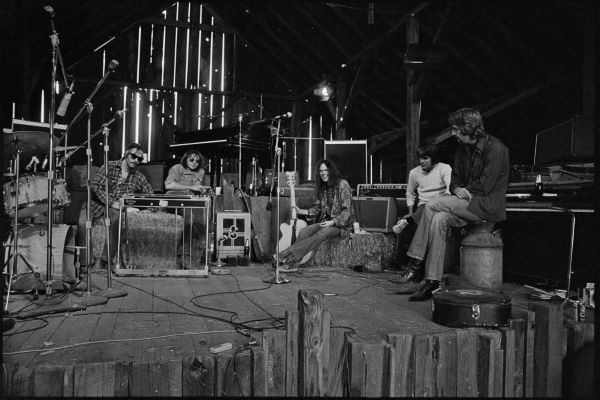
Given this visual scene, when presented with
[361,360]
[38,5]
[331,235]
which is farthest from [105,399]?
[38,5]

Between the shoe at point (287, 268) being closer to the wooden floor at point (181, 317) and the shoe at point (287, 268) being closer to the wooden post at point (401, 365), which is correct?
the wooden floor at point (181, 317)

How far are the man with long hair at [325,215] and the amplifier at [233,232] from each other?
0.76m

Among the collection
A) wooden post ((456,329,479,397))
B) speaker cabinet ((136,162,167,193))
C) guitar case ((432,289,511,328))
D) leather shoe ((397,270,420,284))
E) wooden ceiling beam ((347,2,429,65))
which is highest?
wooden ceiling beam ((347,2,429,65))

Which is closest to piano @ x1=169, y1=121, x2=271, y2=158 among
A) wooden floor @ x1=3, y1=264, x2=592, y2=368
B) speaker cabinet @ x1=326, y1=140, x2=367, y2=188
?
speaker cabinet @ x1=326, y1=140, x2=367, y2=188

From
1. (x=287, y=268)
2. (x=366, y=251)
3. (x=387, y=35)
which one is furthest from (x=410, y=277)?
(x=387, y=35)

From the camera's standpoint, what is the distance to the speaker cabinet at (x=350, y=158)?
842cm

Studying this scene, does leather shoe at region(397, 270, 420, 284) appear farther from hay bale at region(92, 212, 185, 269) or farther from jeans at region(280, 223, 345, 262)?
hay bale at region(92, 212, 185, 269)

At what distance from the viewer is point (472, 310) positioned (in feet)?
8.83

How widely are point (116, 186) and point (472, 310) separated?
4.47 meters

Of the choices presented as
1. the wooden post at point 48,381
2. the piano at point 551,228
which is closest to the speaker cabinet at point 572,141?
the piano at point 551,228

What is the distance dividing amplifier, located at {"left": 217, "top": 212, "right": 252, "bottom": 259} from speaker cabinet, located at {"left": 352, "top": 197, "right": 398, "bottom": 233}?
59.1 inches

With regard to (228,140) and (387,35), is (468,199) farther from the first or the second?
(228,140)

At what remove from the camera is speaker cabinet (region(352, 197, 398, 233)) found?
6.36 meters

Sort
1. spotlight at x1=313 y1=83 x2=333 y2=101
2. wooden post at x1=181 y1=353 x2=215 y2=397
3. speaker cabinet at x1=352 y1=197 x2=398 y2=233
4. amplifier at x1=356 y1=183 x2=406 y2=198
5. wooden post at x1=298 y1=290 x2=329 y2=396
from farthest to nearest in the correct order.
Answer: spotlight at x1=313 y1=83 x2=333 y2=101, amplifier at x1=356 y1=183 x2=406 y2=198, speaker cabinet at x1=352 y1=197 x2=398 y2=233, wooden post at x1=298 y1=290 x2=329 y2=396, wooden post at x1=181 y1=353 x2=215 y2=397
